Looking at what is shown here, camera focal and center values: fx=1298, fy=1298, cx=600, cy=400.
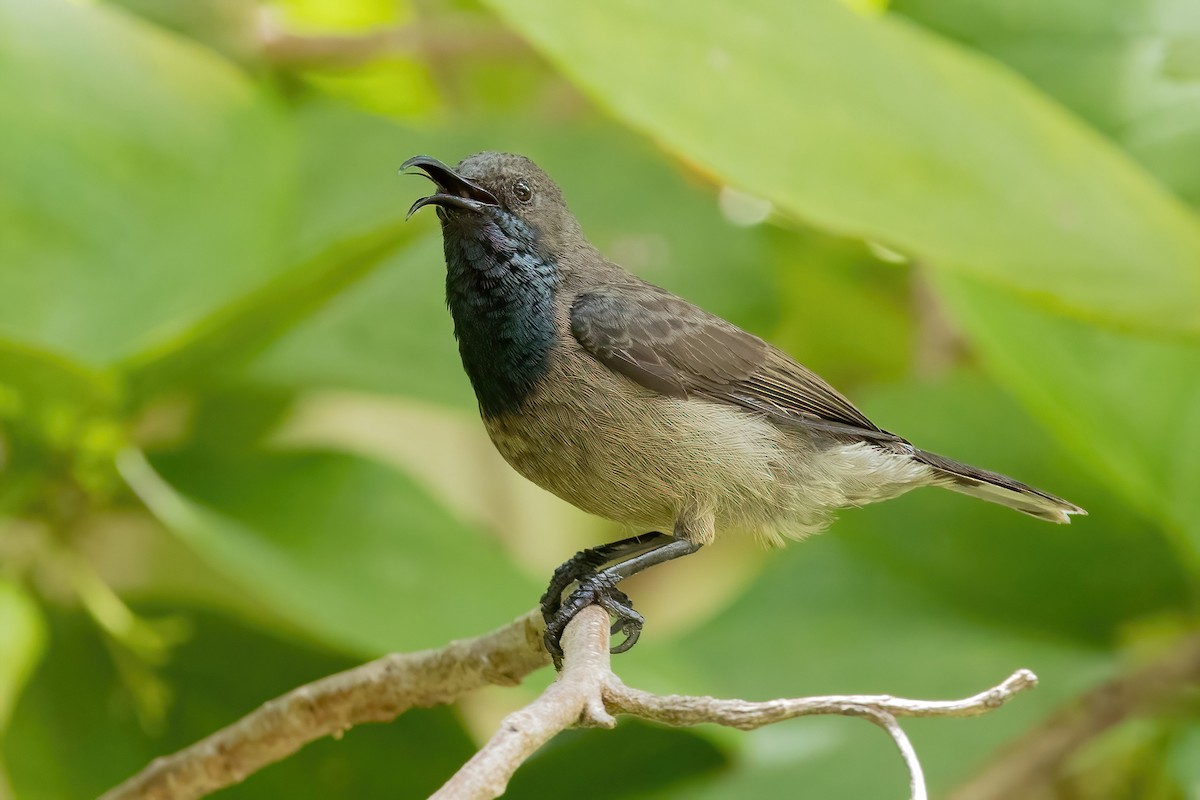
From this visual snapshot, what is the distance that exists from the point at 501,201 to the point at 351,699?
25.9 inches

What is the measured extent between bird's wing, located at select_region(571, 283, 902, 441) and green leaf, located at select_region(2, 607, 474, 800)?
933 millimetres

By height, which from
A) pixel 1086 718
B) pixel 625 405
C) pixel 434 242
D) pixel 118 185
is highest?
pixel 434 242

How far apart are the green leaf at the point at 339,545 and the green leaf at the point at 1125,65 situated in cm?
131

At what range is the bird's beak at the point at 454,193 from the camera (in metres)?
1.51

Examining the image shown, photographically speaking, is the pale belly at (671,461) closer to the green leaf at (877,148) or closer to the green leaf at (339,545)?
the green leaf at (877,148)

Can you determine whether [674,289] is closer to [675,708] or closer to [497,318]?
[497,318]

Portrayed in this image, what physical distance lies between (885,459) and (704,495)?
28 centimetres

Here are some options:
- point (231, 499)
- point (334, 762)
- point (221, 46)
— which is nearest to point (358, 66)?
point (221, 46)

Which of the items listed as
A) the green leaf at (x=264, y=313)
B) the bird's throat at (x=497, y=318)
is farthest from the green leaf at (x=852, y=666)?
the green leaf at (x=264, y=313)

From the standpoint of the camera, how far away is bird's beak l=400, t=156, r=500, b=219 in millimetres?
1509

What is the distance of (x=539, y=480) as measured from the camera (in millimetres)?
1660

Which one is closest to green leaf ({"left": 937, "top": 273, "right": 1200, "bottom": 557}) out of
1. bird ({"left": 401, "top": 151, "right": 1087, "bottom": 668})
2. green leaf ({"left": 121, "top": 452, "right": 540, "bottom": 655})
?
bird ({"left": 401, "top": 151, "right": 1087, "bottom": 668})

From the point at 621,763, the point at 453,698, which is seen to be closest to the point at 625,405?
the point at 453,698

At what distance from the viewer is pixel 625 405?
64.2 inches
